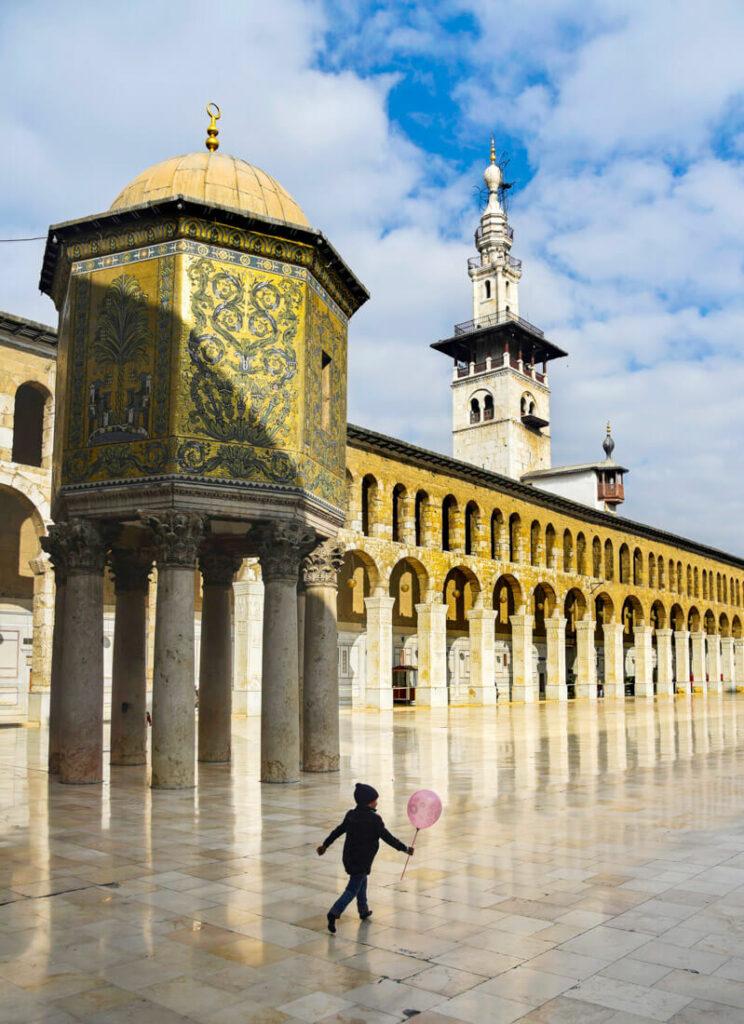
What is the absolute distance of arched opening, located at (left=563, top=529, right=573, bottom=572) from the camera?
51000 mm

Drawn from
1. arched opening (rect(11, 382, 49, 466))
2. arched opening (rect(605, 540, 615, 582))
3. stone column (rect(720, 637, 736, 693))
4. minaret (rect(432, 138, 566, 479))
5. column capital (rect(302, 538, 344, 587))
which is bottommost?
stone column (rect(720, 637, 736, 693))

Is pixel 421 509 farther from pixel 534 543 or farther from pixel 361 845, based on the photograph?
pixel 361 845

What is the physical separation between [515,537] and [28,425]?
25.5m

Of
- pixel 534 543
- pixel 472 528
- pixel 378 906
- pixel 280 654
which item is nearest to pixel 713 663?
pixel 534 543

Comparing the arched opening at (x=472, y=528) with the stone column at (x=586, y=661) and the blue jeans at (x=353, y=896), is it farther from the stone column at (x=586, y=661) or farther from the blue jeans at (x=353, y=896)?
the blue jeans at (x=353, y=896)

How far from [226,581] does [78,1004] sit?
11653 mm

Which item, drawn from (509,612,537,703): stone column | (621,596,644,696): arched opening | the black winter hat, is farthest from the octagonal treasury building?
(621,596,644,696): arched opening

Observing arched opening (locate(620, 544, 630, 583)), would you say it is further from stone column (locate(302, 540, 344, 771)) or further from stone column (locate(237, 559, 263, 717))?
stone column (locate(302, 540, 344, 771))

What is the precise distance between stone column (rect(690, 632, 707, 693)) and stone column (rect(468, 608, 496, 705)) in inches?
1092

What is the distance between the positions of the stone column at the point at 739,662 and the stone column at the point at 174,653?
2680 inches

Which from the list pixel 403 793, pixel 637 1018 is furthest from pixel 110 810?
pixel 637 1018

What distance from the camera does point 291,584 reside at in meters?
13.8

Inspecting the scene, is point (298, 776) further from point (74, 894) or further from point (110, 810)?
point (74, 894)

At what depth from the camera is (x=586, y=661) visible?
51.9 m
